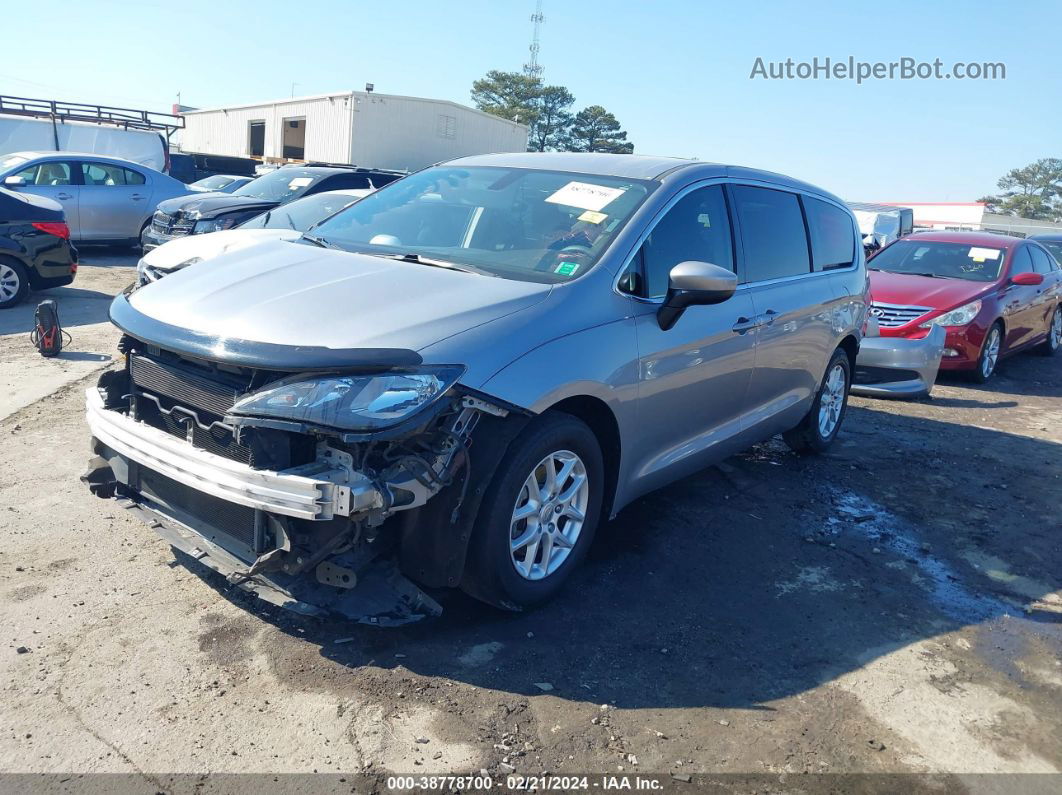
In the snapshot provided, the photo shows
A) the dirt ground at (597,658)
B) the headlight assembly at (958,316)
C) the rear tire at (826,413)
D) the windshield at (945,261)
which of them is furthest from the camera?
the windshield at (945,261)

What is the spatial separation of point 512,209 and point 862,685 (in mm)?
2698

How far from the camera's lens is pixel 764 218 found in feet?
17.4

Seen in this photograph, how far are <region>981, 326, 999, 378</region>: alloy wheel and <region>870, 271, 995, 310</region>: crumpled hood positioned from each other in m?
0.56

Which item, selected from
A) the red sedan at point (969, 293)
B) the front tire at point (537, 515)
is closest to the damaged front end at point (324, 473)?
the front tire at point (537, 515)

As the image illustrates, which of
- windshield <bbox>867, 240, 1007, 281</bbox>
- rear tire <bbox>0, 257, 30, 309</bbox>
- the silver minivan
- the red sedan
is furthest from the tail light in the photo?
windshield <bbox>867, 240, 1007, 281</bbox>

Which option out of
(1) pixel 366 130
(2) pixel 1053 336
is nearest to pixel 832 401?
(2) pixel 1053 336

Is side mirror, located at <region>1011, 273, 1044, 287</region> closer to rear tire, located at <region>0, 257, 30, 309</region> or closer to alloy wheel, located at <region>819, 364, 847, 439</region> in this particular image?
alloy wheel, located at <region>819, 364, 847, 439</region>

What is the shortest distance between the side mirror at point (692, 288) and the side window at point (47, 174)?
12.8 metres

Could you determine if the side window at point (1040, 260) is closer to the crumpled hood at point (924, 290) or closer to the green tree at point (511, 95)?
the crumpled hood at point (924, 290)

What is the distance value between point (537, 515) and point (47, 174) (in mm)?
13090

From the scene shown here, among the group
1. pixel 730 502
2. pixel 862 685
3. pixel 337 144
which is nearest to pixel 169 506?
pixel 862 685

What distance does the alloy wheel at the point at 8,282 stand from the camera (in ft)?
31.8

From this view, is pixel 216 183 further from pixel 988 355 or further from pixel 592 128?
pixel 592 128

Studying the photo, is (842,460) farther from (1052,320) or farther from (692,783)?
(1052,320)
